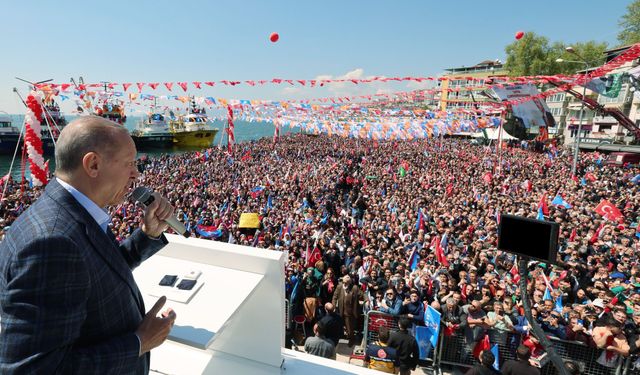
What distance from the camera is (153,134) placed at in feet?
177

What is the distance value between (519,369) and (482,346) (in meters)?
1.35

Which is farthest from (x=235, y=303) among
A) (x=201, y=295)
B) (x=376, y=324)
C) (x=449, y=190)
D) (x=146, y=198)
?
(x=449, y=190)

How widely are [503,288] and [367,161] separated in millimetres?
18168

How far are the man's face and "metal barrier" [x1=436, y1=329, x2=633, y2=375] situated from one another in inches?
216

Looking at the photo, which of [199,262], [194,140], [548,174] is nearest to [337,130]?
[548,174]

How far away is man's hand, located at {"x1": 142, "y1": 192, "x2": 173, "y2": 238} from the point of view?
173cm

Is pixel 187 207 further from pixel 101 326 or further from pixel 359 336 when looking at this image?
pixel 101 326

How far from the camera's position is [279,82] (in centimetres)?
1271

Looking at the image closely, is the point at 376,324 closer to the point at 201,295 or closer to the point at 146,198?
the point at 201,295

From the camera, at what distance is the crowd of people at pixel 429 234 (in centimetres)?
560

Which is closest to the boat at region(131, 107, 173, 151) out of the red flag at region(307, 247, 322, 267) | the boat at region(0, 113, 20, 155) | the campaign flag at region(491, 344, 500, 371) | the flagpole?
the boat at region(0, 113, 20, 155)

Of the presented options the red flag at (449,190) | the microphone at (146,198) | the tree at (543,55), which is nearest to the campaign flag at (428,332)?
the microphone at (146,198)

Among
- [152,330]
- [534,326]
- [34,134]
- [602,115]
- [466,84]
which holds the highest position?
[466,84]

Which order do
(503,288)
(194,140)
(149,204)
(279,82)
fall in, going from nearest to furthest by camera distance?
(149,204) → (503,288) → (279,82) → (194,140)
